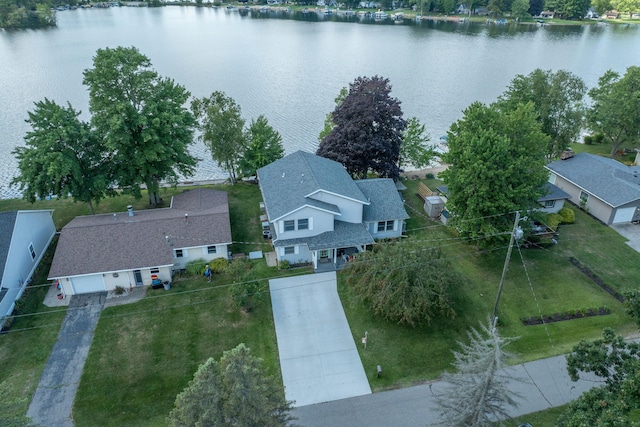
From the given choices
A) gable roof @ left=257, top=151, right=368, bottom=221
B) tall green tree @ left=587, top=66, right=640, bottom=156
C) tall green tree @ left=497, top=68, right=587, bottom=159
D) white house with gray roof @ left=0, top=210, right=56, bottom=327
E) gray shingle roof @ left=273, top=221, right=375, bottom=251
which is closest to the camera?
white house with gray roof @ left=0, top=210, right=56, bottom=327

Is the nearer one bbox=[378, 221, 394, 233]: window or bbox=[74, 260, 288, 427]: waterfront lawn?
bbox=[74, 260, 288, 427]: waterfront lawn

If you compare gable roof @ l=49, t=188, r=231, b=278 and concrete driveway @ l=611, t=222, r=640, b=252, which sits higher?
gable roof @ l=49, t=188, r=231, b=278

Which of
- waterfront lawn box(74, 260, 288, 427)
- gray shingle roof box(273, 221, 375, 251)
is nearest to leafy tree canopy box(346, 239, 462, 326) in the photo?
gray shingle roof box(273, 221, 375, 251)

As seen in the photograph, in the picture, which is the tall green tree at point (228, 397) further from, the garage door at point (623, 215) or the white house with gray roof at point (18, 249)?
the garage door at point (623, 215)

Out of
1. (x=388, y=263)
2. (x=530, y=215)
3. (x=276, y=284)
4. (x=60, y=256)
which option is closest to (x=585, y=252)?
(x=530, y=215)

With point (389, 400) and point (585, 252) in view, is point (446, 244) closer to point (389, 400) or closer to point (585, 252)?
point (585, 252)

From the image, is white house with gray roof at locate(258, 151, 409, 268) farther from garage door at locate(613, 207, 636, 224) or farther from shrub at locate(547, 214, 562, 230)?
garage door at locate(613, 207, 636, 224)
